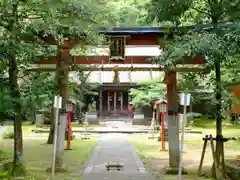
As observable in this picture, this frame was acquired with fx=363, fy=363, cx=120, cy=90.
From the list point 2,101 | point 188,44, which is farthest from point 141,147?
point 2,101

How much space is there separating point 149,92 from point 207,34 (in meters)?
24.4

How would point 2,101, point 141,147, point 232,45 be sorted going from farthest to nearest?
point 141,147 → point 232,45 → point 2,101

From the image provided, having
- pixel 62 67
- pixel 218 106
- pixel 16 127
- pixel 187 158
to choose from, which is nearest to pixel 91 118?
pixel 187 158

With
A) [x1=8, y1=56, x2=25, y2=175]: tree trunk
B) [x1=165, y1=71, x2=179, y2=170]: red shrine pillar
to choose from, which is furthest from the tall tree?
[x1=8, y1=56, x2=25, y2=175]: tree trunk

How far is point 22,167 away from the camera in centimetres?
1002

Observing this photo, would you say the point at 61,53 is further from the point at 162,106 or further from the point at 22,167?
the point at 162,106

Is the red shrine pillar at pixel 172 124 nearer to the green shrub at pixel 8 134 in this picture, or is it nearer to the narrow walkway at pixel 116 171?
the narrow walkway at pixel 116 171

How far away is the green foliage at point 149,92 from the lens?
32.3 m

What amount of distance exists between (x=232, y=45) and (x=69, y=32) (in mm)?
5028

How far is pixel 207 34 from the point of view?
8766mm

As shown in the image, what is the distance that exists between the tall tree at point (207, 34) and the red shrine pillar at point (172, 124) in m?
1.43

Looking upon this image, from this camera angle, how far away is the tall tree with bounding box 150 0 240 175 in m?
8.30

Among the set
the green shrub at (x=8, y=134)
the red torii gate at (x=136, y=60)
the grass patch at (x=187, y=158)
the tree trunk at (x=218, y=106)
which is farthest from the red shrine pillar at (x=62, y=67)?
the green shrub at (x=8, y=134)

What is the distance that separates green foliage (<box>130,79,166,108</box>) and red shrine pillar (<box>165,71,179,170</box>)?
66.7 feet
